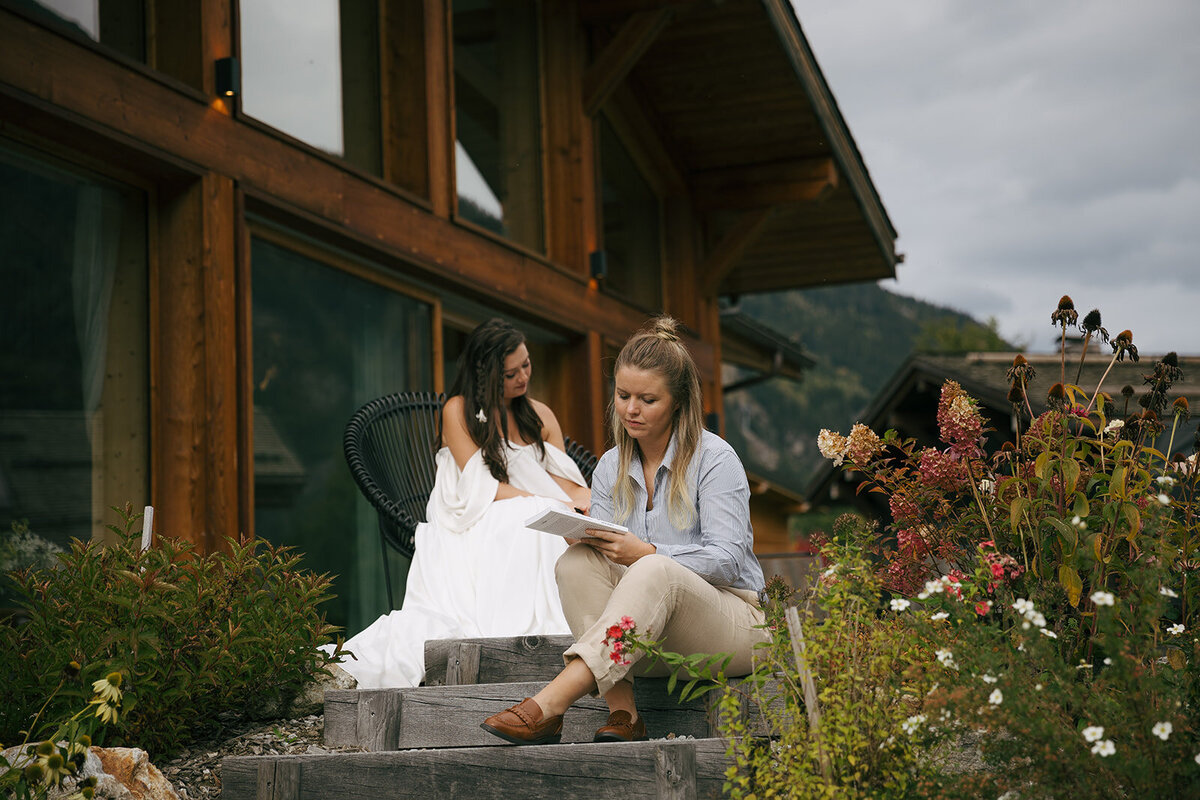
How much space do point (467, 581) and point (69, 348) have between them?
62.7 inches

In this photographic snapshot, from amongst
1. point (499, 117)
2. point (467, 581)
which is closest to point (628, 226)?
point (499, 117)

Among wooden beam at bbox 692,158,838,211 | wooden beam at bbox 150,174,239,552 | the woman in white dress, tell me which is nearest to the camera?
the woman in white dress

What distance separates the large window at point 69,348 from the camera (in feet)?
13.0

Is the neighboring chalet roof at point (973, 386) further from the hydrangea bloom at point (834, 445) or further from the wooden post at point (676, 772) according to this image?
the wooden post at point (676, 772)

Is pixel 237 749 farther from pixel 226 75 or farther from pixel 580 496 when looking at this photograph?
pixel 226 75

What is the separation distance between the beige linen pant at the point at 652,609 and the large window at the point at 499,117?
3.98m

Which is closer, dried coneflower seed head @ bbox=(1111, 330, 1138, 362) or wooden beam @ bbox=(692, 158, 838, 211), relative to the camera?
dried coneflower seed head @ bbox=(1111, 330, 1138, 362)

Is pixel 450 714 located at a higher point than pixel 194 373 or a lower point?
lower

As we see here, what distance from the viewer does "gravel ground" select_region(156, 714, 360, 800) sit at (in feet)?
9.73

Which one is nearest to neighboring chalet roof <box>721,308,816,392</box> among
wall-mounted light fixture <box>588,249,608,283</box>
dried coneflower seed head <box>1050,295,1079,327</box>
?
wall-mounted light fixture <box>588,249,608,283</box>

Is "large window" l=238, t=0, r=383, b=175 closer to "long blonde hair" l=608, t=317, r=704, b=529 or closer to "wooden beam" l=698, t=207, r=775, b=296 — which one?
"long blonde hair" l=608, t=317, r=704, b=529

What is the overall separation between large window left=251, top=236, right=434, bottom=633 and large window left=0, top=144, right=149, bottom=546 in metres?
0.63

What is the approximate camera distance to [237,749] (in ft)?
10.4

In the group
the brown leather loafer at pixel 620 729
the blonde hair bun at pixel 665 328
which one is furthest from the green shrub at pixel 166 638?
the blonde hair bun at pixel 665 328
